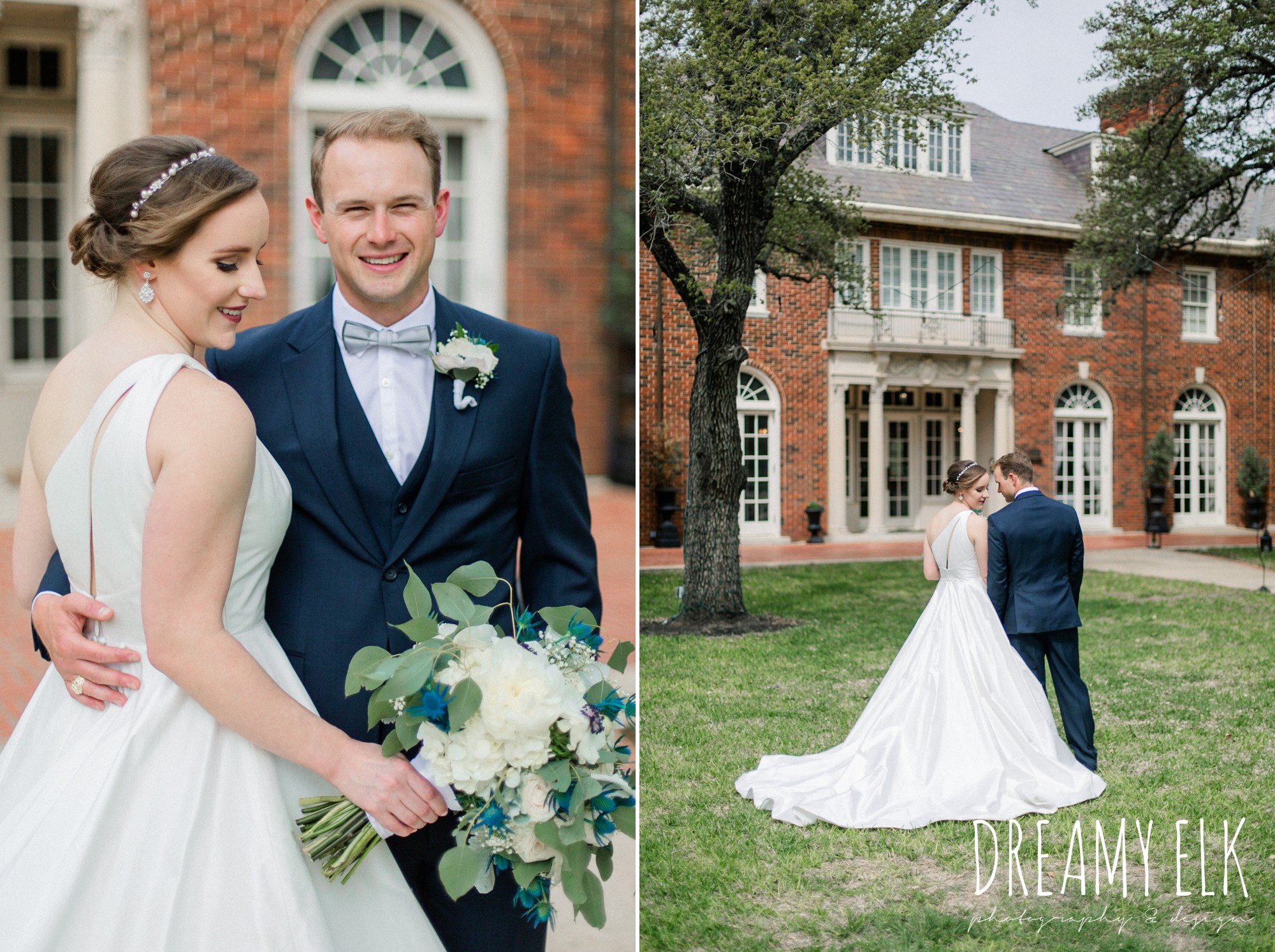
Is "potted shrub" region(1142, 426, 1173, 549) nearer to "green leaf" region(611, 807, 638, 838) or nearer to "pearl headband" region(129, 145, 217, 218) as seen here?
"green leaf" region(611, 807, 638, 838)

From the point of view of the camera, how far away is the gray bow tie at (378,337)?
6.44ft

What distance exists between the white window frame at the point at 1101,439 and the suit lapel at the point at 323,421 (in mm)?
1786

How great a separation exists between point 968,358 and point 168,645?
201cm

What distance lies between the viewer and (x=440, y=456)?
1952 millimetres

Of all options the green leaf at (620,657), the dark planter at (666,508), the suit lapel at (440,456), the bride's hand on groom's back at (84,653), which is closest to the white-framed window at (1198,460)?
the dark planter at (666,508)

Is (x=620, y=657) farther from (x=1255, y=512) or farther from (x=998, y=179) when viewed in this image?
(x=1255, y=512)

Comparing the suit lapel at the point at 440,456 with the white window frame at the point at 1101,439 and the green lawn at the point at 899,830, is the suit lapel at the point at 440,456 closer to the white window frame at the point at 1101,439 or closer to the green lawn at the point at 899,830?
the green lawn at the point at 899,830

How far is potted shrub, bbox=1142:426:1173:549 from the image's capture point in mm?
2656

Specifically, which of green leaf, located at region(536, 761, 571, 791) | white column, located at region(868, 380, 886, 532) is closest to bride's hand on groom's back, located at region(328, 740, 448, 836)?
green leaf, located at region(536, 761, 571, 791)

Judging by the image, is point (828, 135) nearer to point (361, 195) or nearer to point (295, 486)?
point (361, 195)

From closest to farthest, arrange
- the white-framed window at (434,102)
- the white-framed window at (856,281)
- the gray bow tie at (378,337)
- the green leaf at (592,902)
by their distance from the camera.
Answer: the green leaf at (592,902)
the gray bow tie at (378,337)
the white-framed window at (856,281)
the white-framed window at (434,102)

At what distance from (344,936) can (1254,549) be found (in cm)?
237

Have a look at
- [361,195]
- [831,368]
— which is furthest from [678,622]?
[361,195]

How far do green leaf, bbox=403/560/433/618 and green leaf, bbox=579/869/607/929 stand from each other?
55cm
